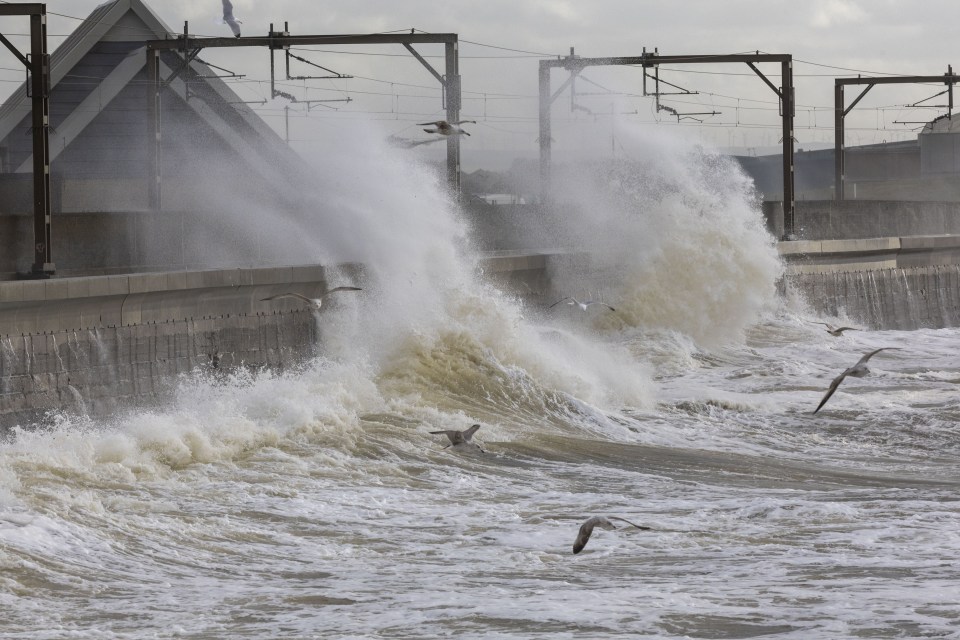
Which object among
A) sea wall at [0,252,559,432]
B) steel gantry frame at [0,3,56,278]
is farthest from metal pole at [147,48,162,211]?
steel gantry frame at [0,3,56,278]

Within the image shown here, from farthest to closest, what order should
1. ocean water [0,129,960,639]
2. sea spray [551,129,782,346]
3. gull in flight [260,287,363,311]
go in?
sea spray [551,129,782,346], gull in flight [260,287,363,311], ocean water [0,129,960,639]

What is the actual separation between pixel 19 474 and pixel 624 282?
17.7 m

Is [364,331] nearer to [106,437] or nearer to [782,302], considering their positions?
[106,437]

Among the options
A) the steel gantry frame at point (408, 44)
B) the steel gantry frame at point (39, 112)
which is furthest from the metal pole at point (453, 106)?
the steel gantry frame at point (39, 112)

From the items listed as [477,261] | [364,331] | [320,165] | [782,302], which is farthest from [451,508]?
[782,302]

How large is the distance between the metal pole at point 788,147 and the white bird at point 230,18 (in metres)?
13.1

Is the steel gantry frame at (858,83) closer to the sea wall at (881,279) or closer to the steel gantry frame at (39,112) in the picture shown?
the sea wall at (881,279)

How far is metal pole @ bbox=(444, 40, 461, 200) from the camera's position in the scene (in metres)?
23.7

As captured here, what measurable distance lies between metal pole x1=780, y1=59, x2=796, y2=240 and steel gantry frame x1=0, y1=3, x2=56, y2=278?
19.9 metres

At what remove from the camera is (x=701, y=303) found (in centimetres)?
2838

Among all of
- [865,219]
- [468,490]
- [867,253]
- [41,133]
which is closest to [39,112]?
[41,133]

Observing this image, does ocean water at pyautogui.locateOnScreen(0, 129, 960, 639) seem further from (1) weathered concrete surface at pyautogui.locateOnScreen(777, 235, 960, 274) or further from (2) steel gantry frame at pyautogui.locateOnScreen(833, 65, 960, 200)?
(2) steel gantry frame at pyautogui.locateOnScreen(833, 65, 960, 200)

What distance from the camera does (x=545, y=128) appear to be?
99.3 feet

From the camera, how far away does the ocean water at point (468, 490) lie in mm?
8664
